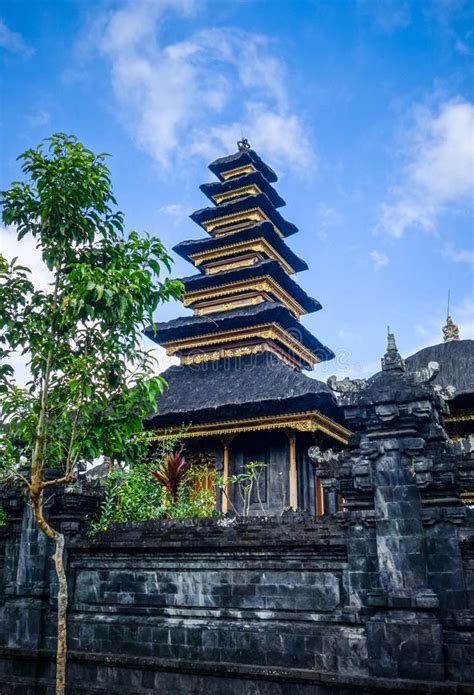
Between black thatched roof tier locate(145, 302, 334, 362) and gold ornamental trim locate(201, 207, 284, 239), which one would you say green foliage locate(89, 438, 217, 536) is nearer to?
black thatched roof tier locate(145, 302, 334, 362)

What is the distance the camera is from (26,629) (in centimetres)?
1051

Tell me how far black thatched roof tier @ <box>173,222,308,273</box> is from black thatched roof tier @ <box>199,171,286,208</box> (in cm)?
301

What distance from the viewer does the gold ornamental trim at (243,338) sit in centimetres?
2219

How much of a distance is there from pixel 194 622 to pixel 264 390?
393 inches

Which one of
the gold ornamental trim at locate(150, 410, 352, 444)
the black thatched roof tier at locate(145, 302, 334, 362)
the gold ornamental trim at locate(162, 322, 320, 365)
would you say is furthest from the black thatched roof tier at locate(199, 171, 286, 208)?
the gold ornamental trim at locate(150, 410, 352, 444)

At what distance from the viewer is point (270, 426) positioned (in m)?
18.6

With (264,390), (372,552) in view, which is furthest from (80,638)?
(264,390)

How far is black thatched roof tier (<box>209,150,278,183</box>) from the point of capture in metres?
28.0

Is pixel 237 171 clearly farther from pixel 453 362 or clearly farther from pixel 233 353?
pixel 453 362

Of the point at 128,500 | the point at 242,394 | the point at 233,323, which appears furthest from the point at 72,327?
the point at 233,323

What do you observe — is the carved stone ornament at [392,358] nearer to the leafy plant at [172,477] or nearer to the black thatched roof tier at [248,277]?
the leafy plant at [172,477]

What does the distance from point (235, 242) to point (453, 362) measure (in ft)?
33.7

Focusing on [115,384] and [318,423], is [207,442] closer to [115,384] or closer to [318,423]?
[318,423]

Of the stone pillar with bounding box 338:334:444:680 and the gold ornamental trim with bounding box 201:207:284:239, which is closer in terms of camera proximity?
the stone pillar with bounding box 338:334:444:680
